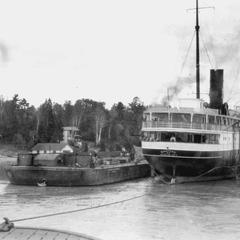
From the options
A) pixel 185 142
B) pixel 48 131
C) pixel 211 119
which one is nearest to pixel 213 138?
pixel 211 119

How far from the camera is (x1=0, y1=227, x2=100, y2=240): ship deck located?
11.2 m

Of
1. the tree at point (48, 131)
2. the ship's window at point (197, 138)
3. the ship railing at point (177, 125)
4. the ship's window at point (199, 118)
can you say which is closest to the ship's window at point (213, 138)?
the ship railing at point (177, 125)

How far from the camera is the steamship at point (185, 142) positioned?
41.3m

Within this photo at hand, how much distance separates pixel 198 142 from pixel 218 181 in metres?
5.79

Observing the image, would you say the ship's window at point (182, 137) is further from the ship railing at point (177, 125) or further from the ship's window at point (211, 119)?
the ship's window at point (211, 119)

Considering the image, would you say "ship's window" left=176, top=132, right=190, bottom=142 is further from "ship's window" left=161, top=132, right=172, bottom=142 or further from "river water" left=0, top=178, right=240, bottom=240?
"river water" left=0, top=178, right=240, bottom=240

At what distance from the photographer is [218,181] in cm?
4597

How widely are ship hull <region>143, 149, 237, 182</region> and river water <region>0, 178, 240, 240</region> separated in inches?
41.1

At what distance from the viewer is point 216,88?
173ft

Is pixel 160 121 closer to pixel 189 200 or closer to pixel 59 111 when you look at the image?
pixel 189 200

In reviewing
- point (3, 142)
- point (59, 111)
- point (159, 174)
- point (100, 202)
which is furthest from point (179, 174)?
point (59, 111)

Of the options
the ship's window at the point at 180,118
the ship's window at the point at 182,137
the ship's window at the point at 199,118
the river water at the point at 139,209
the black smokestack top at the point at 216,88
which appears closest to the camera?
the river water at the point at 139,209

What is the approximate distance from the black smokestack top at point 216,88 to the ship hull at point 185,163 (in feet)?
25.7

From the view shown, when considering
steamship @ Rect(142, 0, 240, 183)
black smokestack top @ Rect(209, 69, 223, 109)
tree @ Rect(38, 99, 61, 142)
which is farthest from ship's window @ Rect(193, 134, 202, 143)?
tree @ Rect(38, 99, 61, 142)
